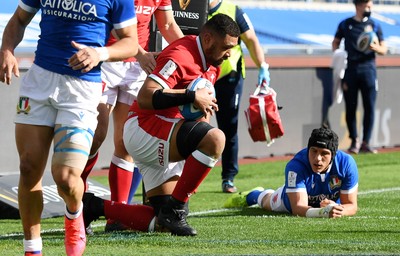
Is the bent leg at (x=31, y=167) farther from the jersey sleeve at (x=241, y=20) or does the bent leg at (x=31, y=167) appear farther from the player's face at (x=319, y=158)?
the jersey sleeve at (x=241, y=20)

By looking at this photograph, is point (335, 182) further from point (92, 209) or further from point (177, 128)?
point (92, 209)

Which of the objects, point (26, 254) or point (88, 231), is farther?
point (88, 231)

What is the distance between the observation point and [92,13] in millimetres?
6414

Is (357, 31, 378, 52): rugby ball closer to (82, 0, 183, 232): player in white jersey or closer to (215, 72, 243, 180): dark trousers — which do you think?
(215, 72, 243, 180): dark trousers

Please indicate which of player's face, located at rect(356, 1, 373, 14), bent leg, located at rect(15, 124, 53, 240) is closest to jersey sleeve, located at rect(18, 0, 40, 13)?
bent leg, located at rect(15, 124, 53, 240)

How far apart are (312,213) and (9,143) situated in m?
4.96

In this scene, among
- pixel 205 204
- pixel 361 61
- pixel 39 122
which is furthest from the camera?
pixel 361 61

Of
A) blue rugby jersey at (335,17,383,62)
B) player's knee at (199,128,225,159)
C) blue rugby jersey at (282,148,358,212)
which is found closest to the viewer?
player's knee at (199,128,225,159)

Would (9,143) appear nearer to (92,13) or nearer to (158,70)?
(158,70)

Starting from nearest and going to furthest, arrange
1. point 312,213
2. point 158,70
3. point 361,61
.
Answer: point 158,70, point 312,213, point 361,61

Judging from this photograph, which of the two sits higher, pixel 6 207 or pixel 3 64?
pixel 3 64

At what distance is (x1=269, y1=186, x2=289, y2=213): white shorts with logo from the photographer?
30.6ft

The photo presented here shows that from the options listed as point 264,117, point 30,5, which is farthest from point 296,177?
point 30,5

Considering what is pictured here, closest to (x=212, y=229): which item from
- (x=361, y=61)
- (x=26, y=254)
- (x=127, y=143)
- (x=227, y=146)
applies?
(x=127, y=143)
